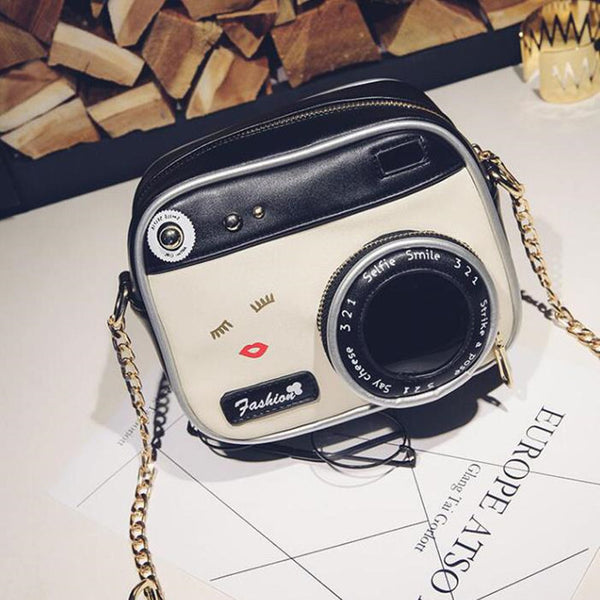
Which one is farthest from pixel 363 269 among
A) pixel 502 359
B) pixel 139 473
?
pixel 139 473

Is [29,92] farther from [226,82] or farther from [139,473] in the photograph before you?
[139,473]

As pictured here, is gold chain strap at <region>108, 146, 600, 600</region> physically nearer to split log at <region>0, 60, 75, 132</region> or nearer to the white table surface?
the white table surface

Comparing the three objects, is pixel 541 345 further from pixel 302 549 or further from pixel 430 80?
pixel 430 80

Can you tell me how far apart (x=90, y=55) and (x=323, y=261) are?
1.91ft

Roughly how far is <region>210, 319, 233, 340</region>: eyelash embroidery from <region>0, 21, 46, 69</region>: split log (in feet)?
1.92

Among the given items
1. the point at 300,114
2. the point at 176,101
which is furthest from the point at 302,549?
the point at 176,101

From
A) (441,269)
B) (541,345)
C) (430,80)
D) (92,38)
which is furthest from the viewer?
(430,80)

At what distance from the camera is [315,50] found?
1127 mm

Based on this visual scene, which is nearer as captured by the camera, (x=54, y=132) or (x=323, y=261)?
(x=323, y=261)

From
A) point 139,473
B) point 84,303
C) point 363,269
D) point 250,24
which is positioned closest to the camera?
point 363,269

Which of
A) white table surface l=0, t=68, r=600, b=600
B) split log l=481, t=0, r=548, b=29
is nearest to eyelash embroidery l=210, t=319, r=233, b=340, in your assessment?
white table surface l=0, t=68, r=600, b=600

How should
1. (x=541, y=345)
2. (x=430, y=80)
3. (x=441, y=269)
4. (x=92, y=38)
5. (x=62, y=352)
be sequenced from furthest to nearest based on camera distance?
1. (x=430, y=80)
2. (x=92, y=38)
3. (x=62, y=352)
4. (x=541, y=345)
5. (x=441, y=269)

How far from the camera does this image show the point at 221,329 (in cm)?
65

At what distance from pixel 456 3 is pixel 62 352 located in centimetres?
66
